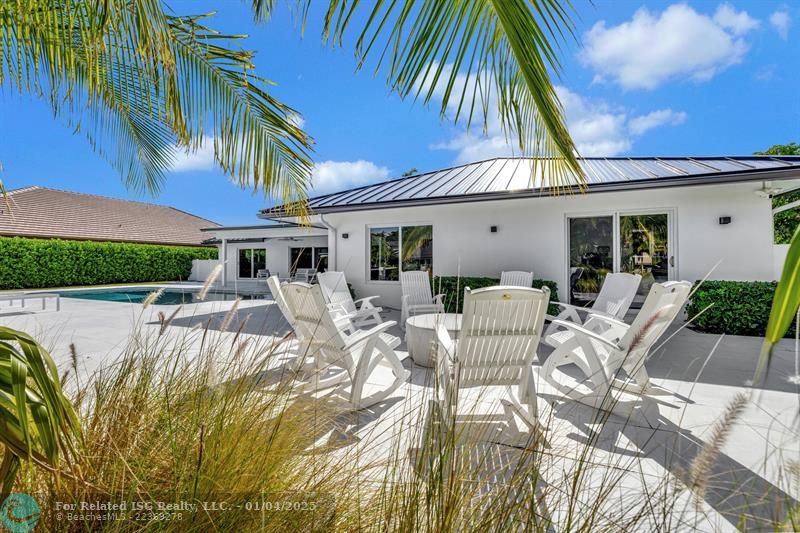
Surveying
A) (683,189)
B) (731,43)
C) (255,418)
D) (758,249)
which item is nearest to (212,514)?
(255,418)

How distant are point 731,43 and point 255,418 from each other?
17.0 m

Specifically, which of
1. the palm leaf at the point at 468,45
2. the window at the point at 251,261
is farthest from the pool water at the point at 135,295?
the palm leaf at the point at 468,45

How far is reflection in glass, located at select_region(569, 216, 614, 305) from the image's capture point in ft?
30.5

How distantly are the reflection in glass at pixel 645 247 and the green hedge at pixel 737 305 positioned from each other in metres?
1.37

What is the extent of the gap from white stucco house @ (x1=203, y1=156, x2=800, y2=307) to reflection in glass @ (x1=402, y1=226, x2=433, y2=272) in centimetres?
3

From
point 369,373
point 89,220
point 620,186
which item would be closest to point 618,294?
point 620,186

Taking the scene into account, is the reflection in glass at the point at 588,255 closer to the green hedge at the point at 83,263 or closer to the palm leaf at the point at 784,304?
the palm leaf at the point at 784,304

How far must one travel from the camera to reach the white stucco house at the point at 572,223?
7.99 metres

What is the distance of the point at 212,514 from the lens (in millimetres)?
1414

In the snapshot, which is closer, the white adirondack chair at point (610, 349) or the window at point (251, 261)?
the white adirondack chair at point (610, 349)

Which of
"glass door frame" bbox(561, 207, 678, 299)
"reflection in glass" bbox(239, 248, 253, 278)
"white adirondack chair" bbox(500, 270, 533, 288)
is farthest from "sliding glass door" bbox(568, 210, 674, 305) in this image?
"reflection in glass" bbox(239, 248, 253, 278)

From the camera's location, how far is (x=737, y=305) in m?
7.17

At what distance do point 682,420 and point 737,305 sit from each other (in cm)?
546

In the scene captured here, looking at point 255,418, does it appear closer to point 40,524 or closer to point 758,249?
point 40,524
